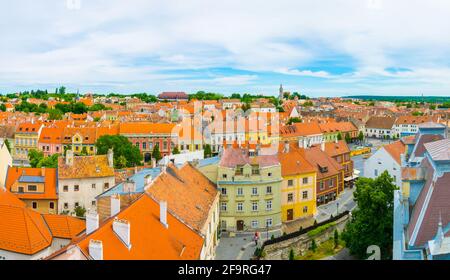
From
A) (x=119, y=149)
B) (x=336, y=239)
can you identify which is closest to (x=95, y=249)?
(x=336, y=239)

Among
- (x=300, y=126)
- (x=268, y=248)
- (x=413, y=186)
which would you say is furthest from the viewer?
(x=300, y=126)

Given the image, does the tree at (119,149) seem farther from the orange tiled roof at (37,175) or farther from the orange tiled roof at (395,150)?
the orange tiled roof at (395,150)

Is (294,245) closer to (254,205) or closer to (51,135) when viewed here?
(254,205)

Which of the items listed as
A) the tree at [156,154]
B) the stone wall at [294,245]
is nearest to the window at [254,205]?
the stone wall at [294,245]

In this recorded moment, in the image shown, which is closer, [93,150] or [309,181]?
[309,181]
